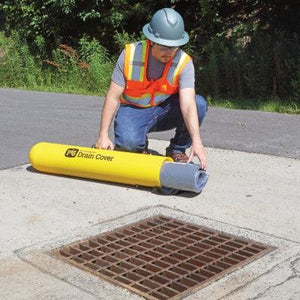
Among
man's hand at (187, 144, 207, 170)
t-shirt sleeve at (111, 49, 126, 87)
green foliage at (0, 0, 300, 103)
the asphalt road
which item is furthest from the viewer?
green foliage at (0, 0, 300, 103)

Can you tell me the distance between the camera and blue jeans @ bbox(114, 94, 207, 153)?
5.07 meters

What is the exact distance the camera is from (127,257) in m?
3.43

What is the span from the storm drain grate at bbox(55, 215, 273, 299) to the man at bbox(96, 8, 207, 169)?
2.53ft

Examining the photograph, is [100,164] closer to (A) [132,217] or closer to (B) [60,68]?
(A) [132,217]

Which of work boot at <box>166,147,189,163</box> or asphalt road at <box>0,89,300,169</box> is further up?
work boot at <box>166,147,189,163</box>

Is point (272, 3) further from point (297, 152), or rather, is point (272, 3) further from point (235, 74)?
point (297, 152)

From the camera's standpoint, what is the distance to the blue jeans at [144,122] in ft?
16.6

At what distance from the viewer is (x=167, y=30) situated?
448 cm

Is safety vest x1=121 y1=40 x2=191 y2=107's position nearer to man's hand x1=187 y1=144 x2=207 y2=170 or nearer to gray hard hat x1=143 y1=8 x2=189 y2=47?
gray hard hat x1=143 y1=8 x2=189 y2=47

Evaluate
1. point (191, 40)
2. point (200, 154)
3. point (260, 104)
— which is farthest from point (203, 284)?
point (191, 40)

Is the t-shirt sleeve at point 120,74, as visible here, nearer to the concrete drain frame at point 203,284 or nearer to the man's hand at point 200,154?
the man's hand at point 200,154

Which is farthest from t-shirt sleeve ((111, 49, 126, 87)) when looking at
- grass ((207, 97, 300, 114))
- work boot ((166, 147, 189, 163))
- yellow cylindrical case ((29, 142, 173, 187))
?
grass ((207, 97, 300, 114))

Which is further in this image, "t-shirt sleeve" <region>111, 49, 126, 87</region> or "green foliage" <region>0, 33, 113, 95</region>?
"green foliage" <region>0, 33, 113, 95</region>

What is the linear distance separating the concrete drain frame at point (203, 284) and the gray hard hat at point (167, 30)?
140 cm
